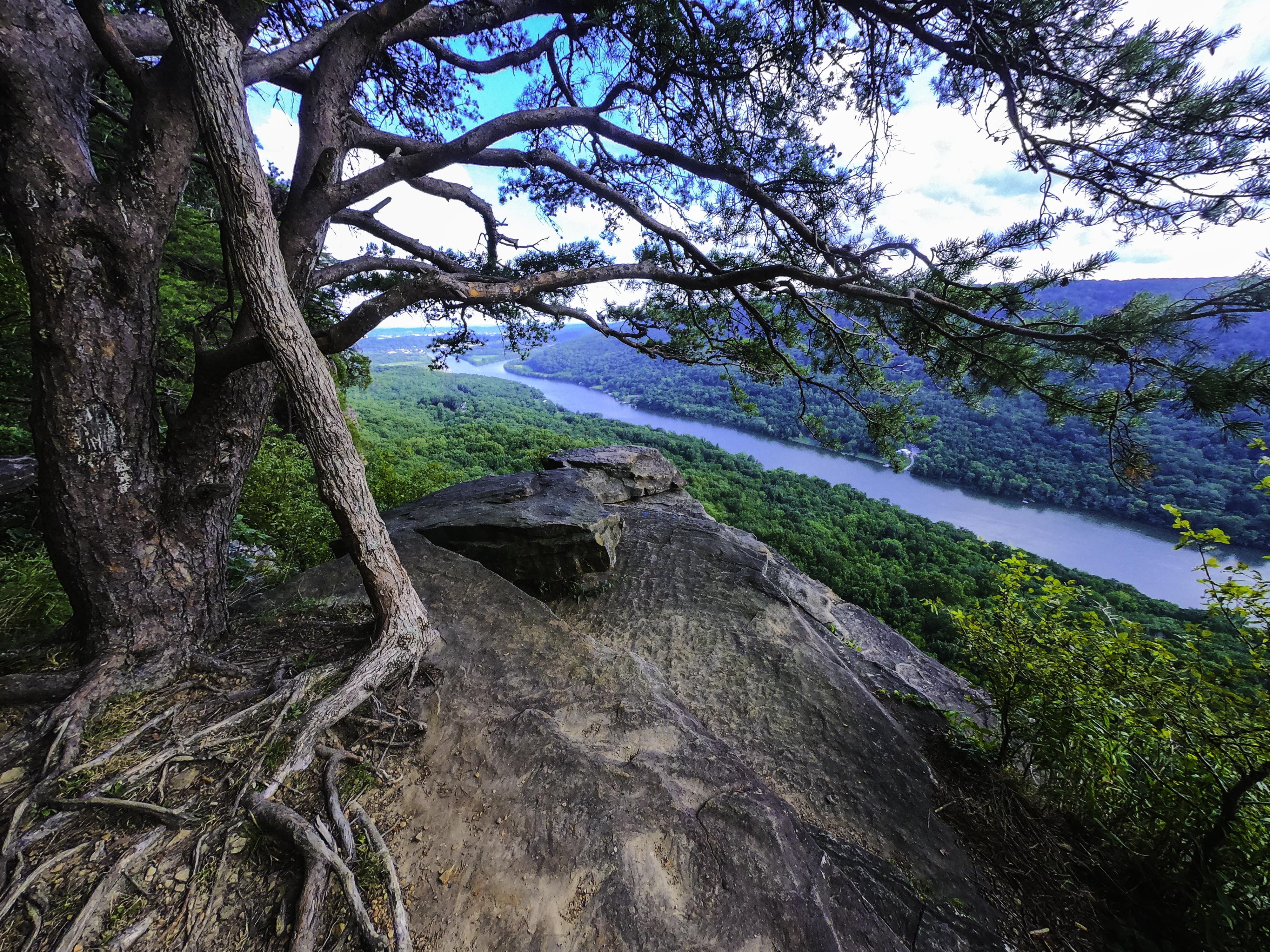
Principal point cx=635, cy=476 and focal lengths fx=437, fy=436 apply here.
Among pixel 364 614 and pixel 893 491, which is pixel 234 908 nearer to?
pixel 364 614

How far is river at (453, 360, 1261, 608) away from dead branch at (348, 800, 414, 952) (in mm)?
4479

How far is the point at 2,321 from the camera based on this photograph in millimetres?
4113

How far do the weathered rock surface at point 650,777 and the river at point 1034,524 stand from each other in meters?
2.50

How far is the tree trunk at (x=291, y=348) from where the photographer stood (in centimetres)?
170

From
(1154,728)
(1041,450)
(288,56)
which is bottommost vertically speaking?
(1041,450)

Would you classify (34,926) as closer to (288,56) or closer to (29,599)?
(29,599)

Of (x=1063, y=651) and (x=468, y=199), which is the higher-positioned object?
(x=468, y=199)

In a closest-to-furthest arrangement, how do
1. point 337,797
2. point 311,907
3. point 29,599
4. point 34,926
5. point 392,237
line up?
point 34,926
point 311,907
point 337,797
point 29,599
point 392,237

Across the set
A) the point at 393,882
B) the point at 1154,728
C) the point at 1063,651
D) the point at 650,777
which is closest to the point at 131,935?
the point at 393,882

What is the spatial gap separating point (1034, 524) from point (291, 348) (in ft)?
87.7

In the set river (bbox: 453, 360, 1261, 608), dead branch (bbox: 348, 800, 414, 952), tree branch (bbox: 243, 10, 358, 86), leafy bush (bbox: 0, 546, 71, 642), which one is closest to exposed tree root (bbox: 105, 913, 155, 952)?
dead branch (bbox: 348, 800, 414, 952)

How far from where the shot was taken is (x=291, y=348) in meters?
1.94

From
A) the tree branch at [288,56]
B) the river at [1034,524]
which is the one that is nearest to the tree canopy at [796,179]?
the tree branch at [288,56]

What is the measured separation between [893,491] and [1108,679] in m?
24.3
